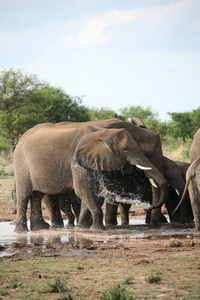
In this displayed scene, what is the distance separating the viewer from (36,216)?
424 inches

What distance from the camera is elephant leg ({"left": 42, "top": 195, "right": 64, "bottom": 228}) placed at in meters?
11.0

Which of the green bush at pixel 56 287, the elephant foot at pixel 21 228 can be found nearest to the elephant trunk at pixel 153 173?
the elephant foot at pixel 21 228

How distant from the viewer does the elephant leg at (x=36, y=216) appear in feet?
35.1

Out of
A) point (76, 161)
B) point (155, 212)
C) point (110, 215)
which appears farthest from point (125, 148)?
point (110, 215)

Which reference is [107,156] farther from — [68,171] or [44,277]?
[44,277]

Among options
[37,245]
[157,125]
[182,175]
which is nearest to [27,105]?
[157,125]

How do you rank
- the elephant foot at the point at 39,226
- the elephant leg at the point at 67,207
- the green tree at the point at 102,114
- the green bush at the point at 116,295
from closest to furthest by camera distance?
the green bush at the point at 116,295
the elephant foot at the point at 39,226
the elephant leg at the point at 67,207
the green tree at the point at 102,114

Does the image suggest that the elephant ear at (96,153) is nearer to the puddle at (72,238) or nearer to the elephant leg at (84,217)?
the elephant leg at (84,217)

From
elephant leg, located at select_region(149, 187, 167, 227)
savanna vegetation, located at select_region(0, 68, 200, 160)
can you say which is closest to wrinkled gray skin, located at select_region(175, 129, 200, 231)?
elephant leg, located at select_region(149, 187, 167, 227)

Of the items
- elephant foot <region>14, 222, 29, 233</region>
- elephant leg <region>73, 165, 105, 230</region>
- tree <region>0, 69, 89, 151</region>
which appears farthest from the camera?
tree <region>0, 69, 89, 151</region>

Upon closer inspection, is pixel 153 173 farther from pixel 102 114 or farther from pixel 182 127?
pixel 102 114

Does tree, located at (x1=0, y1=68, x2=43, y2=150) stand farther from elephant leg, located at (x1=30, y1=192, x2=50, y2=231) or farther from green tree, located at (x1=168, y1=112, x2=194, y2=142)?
elephant leg, located at (x1=30, y1=192, x2=50, y2=231)

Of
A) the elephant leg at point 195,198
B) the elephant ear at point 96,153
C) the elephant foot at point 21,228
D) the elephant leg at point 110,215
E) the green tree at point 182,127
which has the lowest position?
the elephant foot at point 21,228

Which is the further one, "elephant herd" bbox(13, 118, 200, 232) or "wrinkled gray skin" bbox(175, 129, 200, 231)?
"elephant herd" bbox(13, 118, 200, 232)
